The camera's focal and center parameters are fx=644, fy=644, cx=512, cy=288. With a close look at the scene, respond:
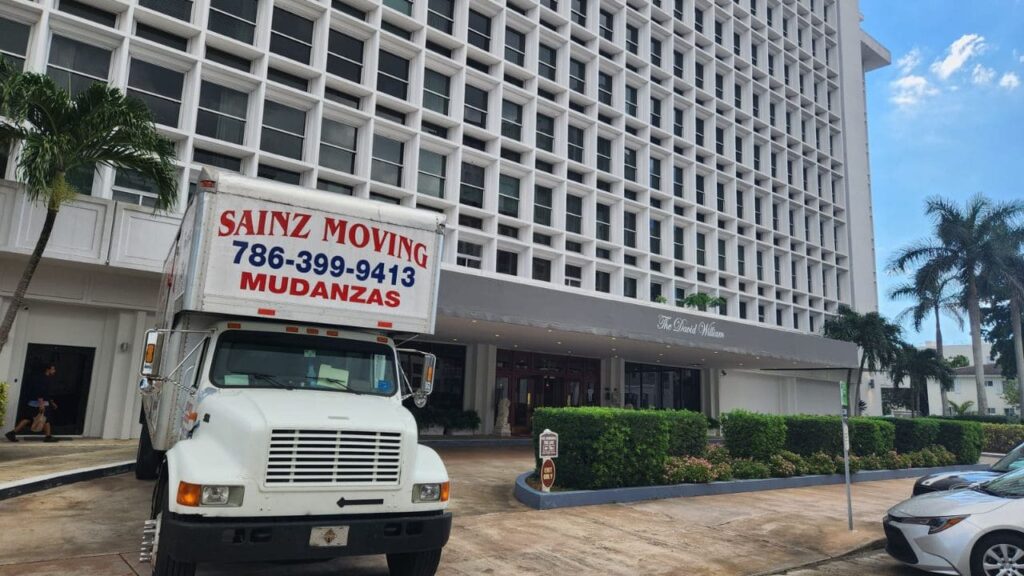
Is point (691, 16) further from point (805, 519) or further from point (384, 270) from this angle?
point (384, 270)

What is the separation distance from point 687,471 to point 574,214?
1946 cm

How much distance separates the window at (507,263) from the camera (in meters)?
28.3

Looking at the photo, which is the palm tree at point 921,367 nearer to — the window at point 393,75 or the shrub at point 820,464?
the shrub at point 820,464

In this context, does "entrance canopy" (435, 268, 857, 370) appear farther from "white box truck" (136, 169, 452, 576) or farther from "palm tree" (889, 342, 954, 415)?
"palm tree" (889, 342, 954, 415)

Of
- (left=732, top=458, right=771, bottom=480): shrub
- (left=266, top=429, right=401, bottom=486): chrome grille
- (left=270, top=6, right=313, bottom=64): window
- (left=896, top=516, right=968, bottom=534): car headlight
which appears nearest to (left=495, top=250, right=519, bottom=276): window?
(left=270, top=6, right=313, bottom=64): window

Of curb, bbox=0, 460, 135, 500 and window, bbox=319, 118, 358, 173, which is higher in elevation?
window, bbox=319, 118, 358, 173

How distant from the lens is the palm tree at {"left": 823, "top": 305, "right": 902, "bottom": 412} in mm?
37750

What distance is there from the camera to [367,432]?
562 centimetres

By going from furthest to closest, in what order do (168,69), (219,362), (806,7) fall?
1. (806,7)
2. (168,69)
3. (219,362)

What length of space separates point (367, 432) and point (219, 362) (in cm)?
188

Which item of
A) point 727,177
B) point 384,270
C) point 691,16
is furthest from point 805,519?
point 691,16

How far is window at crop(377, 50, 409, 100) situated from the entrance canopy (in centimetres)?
1025

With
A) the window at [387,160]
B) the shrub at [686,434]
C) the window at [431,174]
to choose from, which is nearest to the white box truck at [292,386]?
the shrub at [686,434]

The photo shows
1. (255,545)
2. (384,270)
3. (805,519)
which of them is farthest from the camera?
(805,519)
